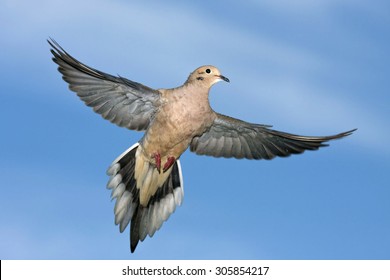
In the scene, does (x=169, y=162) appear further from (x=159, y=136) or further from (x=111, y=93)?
(x=111, y=93)

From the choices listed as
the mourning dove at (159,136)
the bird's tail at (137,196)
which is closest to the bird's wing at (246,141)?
the mourning dove at (159,136)

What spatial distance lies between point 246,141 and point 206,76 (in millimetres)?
1761

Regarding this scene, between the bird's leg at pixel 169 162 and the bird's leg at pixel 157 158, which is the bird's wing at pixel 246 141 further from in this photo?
the bird's leg at pixel 157 158

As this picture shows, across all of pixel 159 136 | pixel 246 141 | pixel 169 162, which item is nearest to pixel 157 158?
pixel 169 162

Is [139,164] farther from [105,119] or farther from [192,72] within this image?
[192,72]

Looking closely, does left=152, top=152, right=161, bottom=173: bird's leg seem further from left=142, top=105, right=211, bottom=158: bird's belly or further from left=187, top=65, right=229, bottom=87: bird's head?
left=187, top=65, right=229, bottom=87: bird's head

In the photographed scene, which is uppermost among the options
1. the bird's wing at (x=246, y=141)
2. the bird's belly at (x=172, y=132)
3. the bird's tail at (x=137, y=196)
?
the bird's wing at (x=246, y=141)

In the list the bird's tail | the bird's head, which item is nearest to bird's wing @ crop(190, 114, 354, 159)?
the bird's tail

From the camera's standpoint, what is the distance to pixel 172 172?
1343 cm

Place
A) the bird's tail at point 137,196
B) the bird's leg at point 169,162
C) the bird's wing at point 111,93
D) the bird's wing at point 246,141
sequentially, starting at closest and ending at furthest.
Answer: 1. the bird's wing at point 111,93
2. the bird's leg at point 169,162
3. the bird's tail at point 137,196
4. the bird's wing at point 246,141

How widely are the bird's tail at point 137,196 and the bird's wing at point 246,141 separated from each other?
70 centimetres

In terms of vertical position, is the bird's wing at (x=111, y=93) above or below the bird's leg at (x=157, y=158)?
above

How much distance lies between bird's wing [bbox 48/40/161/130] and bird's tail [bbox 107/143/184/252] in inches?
20.3

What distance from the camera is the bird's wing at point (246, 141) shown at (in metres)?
13.2
